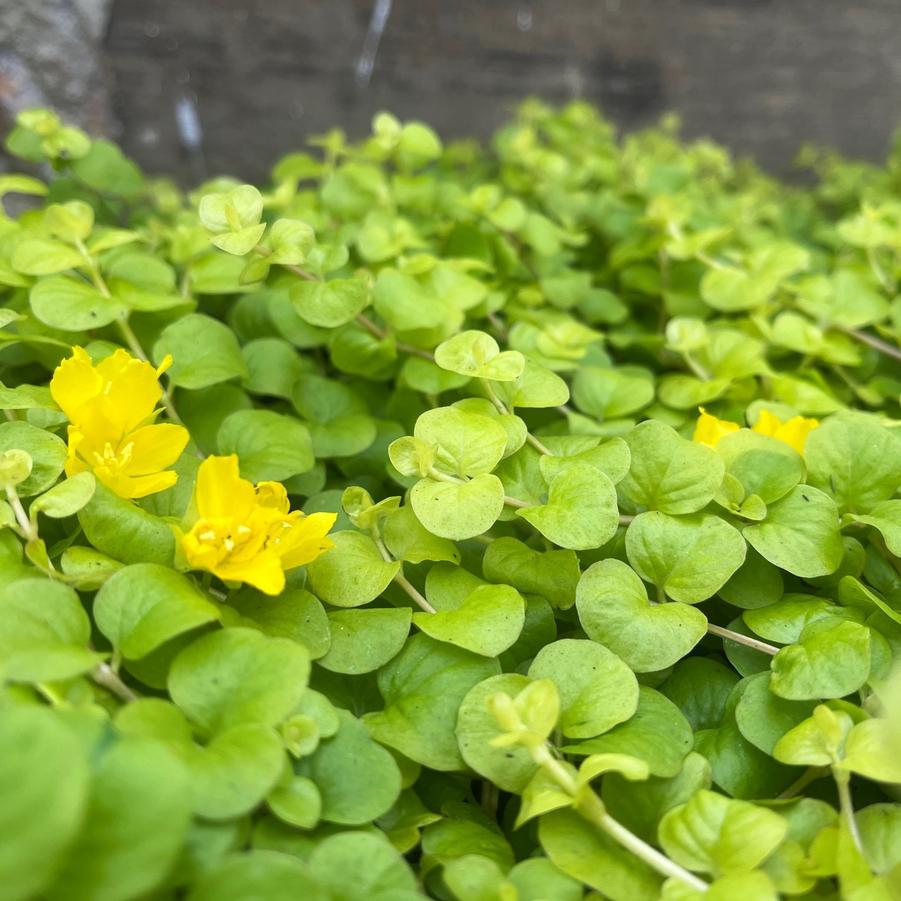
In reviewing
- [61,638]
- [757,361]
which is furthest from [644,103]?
[61,638]

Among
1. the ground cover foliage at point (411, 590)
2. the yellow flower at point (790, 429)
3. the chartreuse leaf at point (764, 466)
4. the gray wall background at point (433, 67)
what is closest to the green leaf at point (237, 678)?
the ground cover foliage at point (411, 590)

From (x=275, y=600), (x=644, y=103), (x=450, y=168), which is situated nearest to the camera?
(x=275, y=600)

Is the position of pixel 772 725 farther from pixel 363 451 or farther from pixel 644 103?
pixel 644 103

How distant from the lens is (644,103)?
2492 mm

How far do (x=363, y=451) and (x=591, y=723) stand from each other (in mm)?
407

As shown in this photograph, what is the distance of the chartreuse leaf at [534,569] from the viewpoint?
70 centimetres

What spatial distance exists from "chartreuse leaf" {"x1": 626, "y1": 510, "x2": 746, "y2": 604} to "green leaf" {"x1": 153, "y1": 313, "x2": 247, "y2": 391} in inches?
17.2

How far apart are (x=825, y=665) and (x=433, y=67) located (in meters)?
2.02

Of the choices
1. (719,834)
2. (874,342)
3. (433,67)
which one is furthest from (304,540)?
(433,67)

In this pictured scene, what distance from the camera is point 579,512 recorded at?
26.8 inches

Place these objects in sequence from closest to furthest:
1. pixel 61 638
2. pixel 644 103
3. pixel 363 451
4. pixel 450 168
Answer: pixel 61 638, pixel 363 451, pixel 450 168, pixel 644 103

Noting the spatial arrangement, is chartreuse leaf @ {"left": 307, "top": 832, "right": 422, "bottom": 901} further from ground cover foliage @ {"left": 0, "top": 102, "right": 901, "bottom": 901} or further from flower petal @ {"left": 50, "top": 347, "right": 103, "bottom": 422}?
flower petal @ {"left": 50, "top": 347, "right": 103, "bottom": 422}

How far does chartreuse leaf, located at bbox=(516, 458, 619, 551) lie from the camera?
0.67 m

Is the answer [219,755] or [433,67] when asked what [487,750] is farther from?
[433,67]
